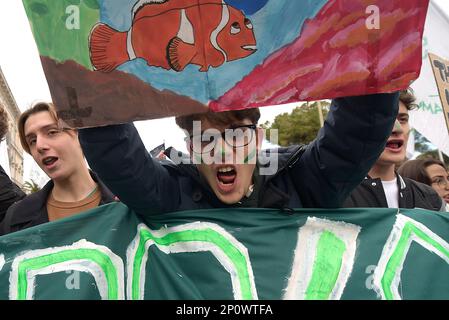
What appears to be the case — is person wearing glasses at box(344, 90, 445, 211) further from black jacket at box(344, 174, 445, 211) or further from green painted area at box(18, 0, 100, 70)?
green painted area at box(18, 0, 100, 70)

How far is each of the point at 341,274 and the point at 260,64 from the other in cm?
76

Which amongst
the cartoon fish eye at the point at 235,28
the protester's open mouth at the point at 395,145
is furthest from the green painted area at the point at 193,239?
the protester's open mouth at the point at 395,145

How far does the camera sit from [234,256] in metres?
2.08

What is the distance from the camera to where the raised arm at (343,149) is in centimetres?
186

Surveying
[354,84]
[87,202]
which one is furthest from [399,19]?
[87,202]

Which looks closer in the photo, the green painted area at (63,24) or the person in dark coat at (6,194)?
the green painted area at (63,24)

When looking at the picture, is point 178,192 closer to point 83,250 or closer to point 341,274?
point 83,250

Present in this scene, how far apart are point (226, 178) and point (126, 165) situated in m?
0.36

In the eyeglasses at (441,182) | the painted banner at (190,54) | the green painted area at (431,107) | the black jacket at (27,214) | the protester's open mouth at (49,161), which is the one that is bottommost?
the eyeglasses at (441,182)

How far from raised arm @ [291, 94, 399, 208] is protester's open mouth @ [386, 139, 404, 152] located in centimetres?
113

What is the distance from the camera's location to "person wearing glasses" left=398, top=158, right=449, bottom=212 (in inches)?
176

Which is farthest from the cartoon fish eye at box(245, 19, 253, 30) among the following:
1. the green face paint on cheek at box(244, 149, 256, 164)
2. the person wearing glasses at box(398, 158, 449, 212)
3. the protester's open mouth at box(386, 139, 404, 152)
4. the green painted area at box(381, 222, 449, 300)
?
the person wearing glasses at box(398, 158, 449, 212)

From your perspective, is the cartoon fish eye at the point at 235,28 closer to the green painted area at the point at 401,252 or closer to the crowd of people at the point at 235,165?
the crowd of people at the point at 235,165

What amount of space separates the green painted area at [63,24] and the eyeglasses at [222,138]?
1.53 feet
